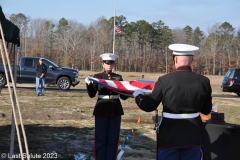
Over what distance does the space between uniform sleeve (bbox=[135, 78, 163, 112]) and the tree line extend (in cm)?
8702

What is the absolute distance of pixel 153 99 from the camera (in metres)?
4.30

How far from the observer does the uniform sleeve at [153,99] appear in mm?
4262

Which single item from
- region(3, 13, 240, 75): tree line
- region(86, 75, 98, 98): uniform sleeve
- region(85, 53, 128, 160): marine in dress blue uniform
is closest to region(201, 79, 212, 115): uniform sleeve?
region(85, 53, 128, 160): marine in dress blue uniform

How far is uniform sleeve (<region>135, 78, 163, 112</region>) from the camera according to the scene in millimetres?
4262

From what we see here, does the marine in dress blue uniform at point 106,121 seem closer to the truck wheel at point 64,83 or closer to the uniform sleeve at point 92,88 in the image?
the uniform sleeve at point 92,88

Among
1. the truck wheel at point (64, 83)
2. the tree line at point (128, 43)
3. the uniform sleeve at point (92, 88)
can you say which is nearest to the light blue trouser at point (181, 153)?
the uniform sleeve at point (92, 88)

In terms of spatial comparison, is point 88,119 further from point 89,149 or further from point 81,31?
point 81,31

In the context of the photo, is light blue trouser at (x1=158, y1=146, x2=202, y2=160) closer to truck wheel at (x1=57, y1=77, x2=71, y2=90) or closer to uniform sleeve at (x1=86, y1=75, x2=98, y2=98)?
uniform sleeve at (x1=86, y1=75, x2=98, y2=98)

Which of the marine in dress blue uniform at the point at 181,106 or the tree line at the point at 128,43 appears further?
the tree line at the point at 128,43

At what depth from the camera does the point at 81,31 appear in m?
105

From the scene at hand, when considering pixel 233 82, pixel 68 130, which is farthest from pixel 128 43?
pixel 68 130

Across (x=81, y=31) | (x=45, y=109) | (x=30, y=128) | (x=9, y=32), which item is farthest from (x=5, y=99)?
(x=81, y=31)

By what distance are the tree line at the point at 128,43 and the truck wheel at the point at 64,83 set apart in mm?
68143

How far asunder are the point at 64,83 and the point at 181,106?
756 inches
